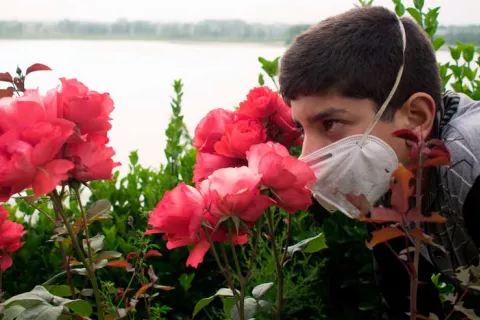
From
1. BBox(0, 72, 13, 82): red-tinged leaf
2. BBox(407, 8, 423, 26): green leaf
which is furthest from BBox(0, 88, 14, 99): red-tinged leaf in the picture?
BBox(407, 8, 423, 26): green leaf

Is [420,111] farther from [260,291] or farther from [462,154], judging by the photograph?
[260,291]

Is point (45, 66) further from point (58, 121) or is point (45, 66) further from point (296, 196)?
point (296, 196)

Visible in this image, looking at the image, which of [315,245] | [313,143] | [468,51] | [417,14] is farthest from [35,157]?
[468,51]

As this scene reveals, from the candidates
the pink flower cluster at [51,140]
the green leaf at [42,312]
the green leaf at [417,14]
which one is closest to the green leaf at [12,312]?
the green leaf at [42,312]

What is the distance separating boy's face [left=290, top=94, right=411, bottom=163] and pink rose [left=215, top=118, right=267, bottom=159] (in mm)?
221

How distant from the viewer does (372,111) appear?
1542 millimetres

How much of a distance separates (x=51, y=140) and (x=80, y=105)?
3.8 inches

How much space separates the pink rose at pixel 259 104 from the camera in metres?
1.38

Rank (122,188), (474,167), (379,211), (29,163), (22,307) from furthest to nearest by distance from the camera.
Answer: (122,188) → (474,167) → (22,307) → (29,163) → (379,211)

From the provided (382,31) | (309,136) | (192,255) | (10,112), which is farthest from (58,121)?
(382,31)

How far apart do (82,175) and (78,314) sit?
28 centimetres

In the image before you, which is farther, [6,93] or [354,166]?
[354,166]

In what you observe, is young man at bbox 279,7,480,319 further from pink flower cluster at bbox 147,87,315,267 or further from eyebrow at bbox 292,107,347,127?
pink flower cluster at bbox 147,87,315,267

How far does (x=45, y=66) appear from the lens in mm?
1275
